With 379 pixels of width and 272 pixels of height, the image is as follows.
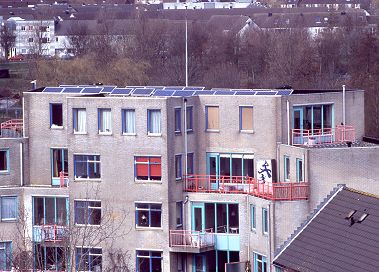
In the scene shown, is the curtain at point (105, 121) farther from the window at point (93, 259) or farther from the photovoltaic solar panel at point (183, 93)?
the window at point (93, 259)

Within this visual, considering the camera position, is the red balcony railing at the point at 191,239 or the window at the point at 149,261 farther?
the window at the point at 149,261

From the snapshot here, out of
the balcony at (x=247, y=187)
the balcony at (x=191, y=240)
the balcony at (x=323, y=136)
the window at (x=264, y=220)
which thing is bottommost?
the balcony at (x=191, y=240)

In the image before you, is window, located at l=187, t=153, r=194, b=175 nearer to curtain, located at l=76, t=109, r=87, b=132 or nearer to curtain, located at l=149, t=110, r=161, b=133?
curtain, located at l=149, t=110, r=161, b=133

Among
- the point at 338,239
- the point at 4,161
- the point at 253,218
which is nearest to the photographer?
the point at 338,239

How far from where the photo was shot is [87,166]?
47.4m

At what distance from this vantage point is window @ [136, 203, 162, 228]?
46562mm

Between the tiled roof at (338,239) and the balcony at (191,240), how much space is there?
4854mm

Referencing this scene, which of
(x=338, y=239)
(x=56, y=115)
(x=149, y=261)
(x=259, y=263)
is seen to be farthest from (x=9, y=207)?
(x=338, y=239)

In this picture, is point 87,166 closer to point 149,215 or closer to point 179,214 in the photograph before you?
point 149,215

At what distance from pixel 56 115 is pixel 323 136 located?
24.8 ft

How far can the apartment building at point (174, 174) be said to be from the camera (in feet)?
152

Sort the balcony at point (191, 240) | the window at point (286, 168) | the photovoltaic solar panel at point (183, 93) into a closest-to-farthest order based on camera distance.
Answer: the window at point (286, 168)
the balcony at point (191, 240)
the photovoltaic solar panel at point (183, 93)

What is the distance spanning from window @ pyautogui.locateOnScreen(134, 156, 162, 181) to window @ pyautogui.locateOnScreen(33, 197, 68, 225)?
8.22ft

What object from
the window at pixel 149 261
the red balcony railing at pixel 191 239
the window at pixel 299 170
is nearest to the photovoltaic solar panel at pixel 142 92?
the red balcony railing at pixel 191 239
